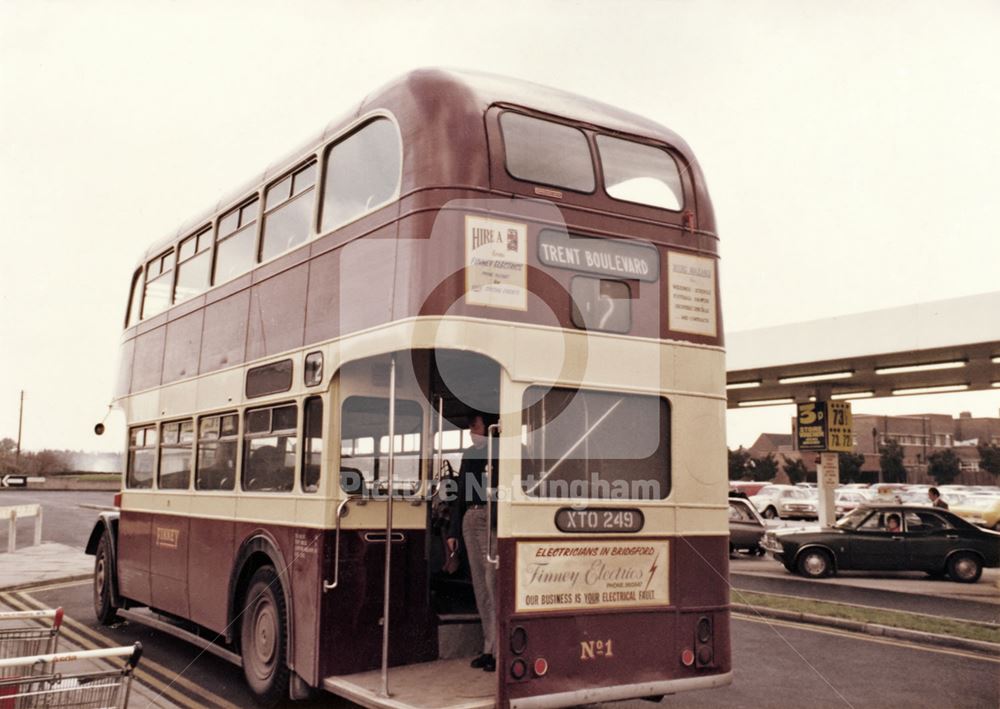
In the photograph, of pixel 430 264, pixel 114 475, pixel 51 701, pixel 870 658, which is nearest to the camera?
pixel 51 701

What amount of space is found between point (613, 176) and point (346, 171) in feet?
6.88

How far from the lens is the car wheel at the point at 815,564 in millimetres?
17797

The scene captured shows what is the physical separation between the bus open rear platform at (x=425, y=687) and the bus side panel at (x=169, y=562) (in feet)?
11.5

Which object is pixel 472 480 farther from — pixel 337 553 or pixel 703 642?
pixel 703 642

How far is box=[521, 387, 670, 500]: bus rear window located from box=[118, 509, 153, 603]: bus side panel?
6.20 metres

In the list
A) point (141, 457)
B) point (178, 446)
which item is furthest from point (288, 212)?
point (141, 457)

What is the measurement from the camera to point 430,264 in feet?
19.2

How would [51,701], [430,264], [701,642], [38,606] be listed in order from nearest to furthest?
[51,701]
[430,264]
[701,642]
[38,606]

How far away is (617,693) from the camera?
5.97 metres

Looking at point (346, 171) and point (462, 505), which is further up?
point (346, 171)

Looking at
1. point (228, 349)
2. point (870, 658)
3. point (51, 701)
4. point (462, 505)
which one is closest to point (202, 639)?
point (228, 349)

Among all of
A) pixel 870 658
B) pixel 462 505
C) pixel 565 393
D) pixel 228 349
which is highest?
pixel 228 349

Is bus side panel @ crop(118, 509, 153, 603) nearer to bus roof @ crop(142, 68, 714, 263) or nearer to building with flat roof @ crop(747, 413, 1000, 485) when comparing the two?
bus roof @ crop(142, 68, 714, 263)

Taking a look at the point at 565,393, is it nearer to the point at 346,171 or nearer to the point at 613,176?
the point at 613,176
